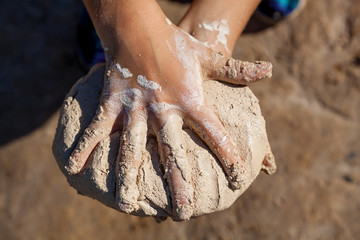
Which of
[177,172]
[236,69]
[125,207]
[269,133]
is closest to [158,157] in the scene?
[177,172]

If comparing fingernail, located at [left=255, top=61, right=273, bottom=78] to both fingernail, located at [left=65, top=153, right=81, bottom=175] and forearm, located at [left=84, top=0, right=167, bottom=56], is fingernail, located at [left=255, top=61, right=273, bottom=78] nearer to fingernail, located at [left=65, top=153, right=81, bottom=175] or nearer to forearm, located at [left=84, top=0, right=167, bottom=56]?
forearm, located at [left=84, top=0, right=167, bottom=56]

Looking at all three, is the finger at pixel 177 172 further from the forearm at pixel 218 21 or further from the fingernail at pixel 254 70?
the forearm at pixel 218 21

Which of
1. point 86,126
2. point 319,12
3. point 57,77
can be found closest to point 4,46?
point 57,77

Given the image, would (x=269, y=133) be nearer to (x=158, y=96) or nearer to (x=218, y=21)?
(x=218, y=21)

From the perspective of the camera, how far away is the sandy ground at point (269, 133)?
7.68 feet

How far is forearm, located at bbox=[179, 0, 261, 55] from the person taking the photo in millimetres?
1438

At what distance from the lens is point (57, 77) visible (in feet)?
8.12

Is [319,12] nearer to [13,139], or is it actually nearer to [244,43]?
[244,43]

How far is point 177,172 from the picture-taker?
1.21m

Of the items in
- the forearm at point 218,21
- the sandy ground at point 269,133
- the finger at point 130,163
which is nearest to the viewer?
the finger at point 130,163

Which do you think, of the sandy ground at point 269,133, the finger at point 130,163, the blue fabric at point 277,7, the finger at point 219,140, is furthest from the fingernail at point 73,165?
the blue fabric at point 277,7

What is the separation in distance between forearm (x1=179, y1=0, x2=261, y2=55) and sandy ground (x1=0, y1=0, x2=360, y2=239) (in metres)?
0.97

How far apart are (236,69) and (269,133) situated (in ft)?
4.07

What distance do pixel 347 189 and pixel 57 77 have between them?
A: 7.10 ft
